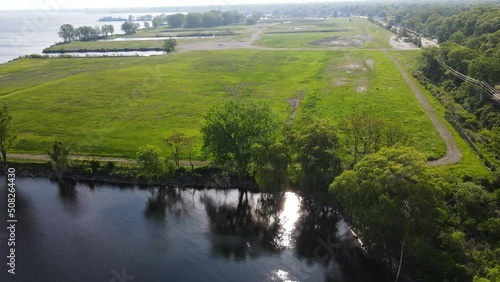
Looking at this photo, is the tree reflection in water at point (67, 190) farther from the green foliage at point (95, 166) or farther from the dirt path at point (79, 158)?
the dirt path at point (79, 158)

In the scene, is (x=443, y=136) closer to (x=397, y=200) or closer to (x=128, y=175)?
(x=397, y=200)

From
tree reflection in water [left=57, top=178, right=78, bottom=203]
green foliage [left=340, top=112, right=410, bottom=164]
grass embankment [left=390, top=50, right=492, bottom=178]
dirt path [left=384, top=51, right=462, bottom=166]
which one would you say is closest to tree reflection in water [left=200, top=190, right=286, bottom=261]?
green foliage [left=340, top=112, right=410, bottom=164]

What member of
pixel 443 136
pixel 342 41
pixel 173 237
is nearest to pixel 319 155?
pixel 173 237

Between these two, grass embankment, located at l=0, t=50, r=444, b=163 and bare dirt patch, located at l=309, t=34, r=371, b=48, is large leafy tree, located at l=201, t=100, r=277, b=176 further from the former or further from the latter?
bare dirt patch, located at l=309, t=34, r=371, b=48

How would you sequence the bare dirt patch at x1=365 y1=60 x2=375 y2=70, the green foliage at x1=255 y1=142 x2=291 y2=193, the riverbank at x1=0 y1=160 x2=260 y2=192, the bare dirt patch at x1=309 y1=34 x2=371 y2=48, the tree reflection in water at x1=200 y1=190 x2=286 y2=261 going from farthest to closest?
the bare dirt patch at x1=309 y1=34 x2=371 y2=48, the bare dirt patch at x1=365 y1=60 x2=375 y2=70, the riverbank at x1=0 y1=160 x2=260 y2=192, the green foliage at x1=255 y1=142 x2=291 y2=193, the tree reflection in water at x1=200 y1=190 x2=286 y2=261

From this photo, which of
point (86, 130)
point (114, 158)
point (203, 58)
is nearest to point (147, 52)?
point (203, 58)

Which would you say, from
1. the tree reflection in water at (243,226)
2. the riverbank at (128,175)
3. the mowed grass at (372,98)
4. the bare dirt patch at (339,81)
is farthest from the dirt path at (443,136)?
the riverbank at (128,175)
